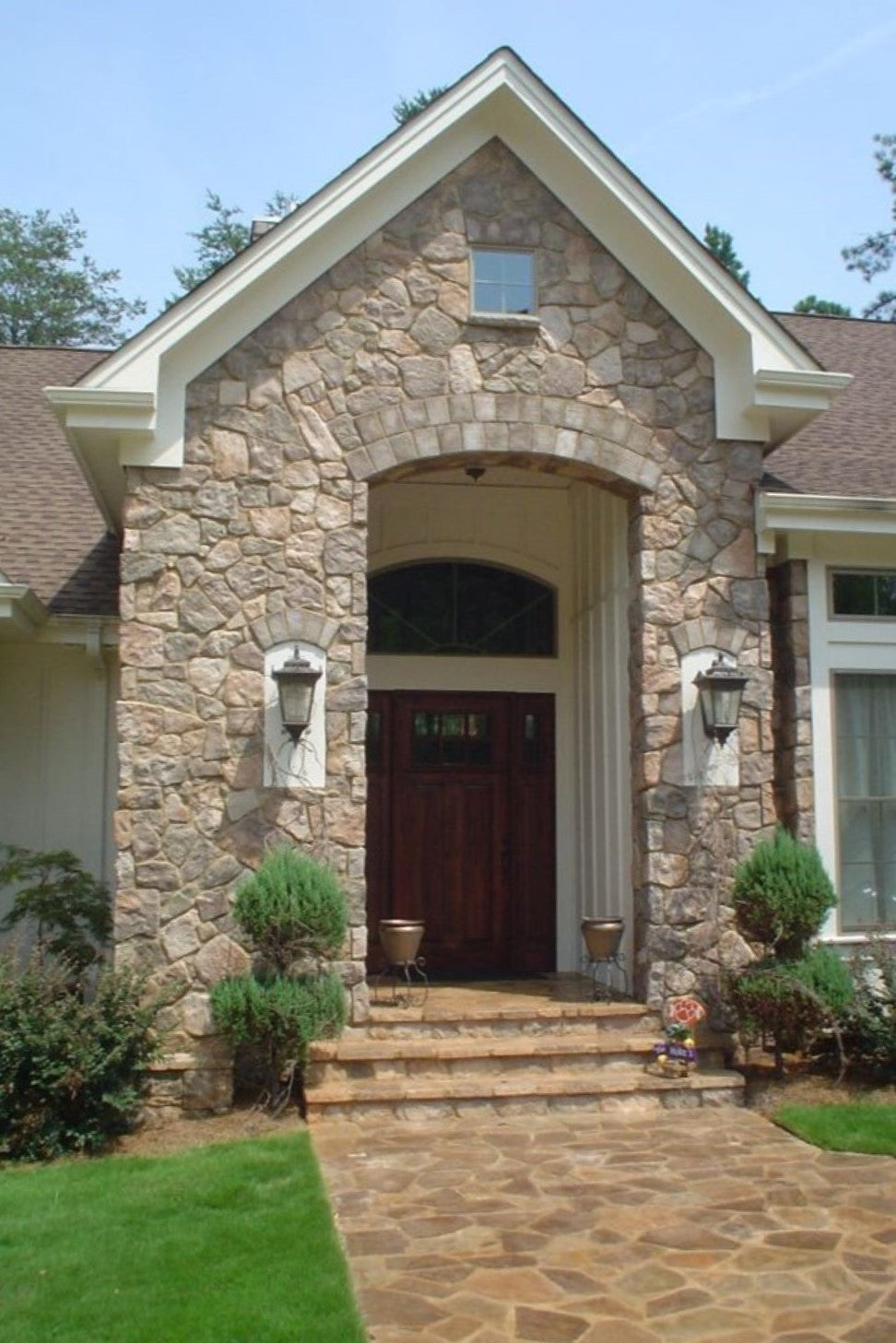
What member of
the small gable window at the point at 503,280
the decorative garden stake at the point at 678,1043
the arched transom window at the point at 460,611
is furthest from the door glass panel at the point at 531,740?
the small gable window at the point at 503,280

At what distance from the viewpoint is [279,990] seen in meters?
7.45

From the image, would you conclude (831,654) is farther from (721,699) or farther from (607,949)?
(607,949)

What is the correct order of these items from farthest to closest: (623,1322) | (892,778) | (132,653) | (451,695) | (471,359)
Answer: (451,695)
(892,778)
(471,359)
(132,653)
(623,1322)

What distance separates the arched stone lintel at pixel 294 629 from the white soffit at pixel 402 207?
1.16m

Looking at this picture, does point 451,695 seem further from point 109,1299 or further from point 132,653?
point 109,1299

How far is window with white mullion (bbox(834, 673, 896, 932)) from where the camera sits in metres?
9.23

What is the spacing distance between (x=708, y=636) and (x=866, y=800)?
71.1 inches

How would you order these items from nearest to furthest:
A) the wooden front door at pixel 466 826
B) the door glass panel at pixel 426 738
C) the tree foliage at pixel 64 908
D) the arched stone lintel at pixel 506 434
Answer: the arched stone lintel at pixel 506 434 → the tree foliage at pixel 64 908 → the wooden front door at pixel 466 826 → the door glass panel at pixel 426 738

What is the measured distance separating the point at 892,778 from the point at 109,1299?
6.53 meters

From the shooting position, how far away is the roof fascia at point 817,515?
8.73 metres

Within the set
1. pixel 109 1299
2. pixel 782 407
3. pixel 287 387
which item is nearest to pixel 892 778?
pixel 782 407

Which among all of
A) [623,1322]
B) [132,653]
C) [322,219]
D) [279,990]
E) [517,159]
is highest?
[517,159]

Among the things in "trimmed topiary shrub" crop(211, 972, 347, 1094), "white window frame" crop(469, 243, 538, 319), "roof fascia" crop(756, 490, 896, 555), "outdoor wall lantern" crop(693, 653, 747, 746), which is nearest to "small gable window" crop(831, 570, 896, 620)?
"roof fascia" crop(756, 490, 896, 555)

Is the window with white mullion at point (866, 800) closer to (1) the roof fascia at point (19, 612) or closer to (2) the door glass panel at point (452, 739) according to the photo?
(2) the door glass panel at point (452, 739)
